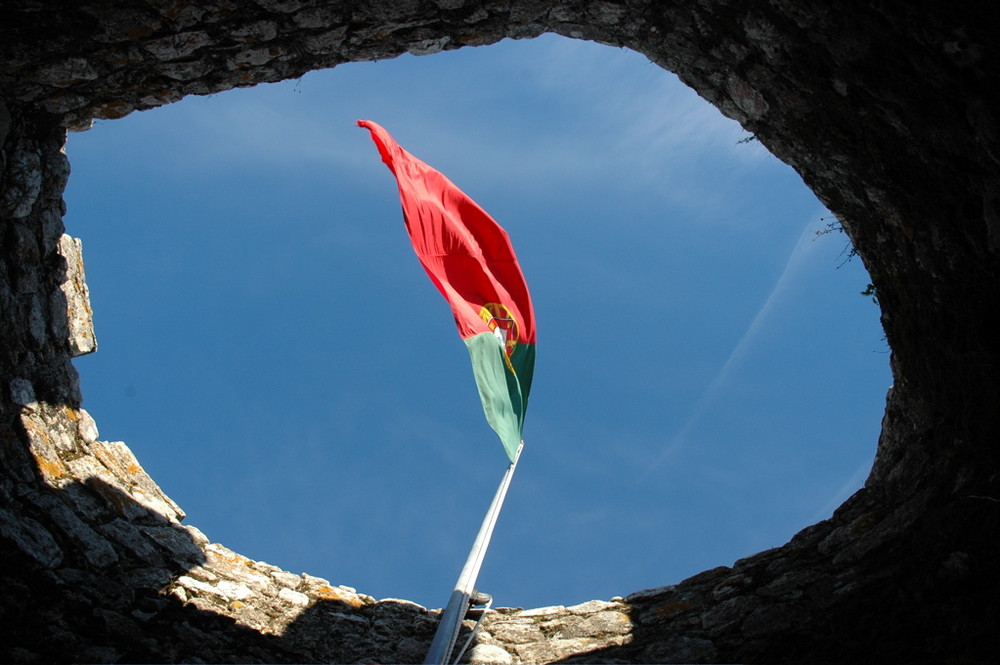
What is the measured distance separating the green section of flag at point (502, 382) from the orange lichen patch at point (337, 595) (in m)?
1.60

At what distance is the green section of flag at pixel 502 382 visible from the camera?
539cm

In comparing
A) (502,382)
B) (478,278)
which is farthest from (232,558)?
(478,278)

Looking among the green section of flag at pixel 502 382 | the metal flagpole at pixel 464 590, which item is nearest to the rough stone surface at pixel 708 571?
the metal flagpole at pixel 464 590

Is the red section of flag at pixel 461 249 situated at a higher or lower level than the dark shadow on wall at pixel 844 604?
higher

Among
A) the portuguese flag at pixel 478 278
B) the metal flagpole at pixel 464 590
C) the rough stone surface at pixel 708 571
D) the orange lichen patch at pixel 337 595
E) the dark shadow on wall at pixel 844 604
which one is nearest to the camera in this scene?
the dark shadow on wall at pixel 844 604

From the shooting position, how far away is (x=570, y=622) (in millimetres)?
5176

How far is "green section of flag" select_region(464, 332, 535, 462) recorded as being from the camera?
5.39m

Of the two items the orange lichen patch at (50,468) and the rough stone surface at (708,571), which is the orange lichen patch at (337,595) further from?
the orange lichen patch at (50,468)

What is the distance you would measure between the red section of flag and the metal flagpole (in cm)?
128

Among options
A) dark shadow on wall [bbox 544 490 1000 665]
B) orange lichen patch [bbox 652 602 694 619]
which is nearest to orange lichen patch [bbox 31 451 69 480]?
dark shadow on wall [bbox 544 490 1000 665]

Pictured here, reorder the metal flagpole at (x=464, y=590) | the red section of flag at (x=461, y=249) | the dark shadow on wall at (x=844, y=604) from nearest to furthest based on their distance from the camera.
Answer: the dark shadow on wall at (x=844, y=604)
the metal flagpole at (x=464, y=590)
the red section of flag at (x=461, y=249)

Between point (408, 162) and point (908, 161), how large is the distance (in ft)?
13.5

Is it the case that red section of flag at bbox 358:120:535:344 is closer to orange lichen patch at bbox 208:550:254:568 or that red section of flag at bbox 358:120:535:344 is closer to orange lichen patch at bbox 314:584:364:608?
orange lichen patch at bbox 314:584:364:608

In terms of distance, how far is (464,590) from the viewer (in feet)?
15.1
